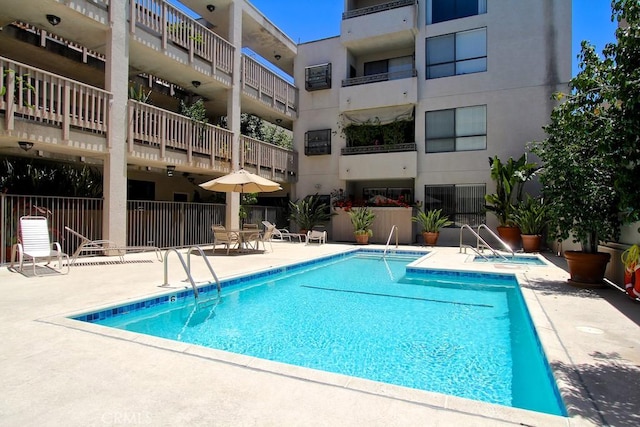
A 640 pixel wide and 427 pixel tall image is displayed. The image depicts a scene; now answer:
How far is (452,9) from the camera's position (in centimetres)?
1744

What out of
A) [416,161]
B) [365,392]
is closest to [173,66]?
[416,161]

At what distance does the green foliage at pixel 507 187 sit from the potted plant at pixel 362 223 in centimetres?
477

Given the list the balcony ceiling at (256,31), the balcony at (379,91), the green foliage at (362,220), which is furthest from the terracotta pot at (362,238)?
the balcony ceiling at (256,31)

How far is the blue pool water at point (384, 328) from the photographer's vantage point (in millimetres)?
3900

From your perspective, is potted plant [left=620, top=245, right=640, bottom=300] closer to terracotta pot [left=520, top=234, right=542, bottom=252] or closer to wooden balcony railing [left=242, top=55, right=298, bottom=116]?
terracotta pot [left=520, top=234, right=542, bottom=252]

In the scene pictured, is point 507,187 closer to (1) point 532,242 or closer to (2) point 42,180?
(1) point 532,242

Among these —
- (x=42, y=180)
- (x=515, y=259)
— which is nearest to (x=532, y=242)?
(x=515, y=259)

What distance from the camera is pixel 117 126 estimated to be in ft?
35.6

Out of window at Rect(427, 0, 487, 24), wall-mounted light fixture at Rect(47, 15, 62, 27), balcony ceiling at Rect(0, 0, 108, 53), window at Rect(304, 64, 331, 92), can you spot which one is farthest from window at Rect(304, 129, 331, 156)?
wall-mounted light fixture at Rect(47, 15, 62, 27)

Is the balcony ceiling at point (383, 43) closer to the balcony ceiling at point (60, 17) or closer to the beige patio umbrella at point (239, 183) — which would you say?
the beige patio umbrella at point (239, 183)

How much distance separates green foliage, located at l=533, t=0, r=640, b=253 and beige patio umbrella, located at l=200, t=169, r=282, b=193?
8.43m

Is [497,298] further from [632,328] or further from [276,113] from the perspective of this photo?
[276,113]

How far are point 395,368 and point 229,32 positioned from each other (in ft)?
50.0

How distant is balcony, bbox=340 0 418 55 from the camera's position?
17453mm
